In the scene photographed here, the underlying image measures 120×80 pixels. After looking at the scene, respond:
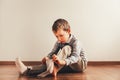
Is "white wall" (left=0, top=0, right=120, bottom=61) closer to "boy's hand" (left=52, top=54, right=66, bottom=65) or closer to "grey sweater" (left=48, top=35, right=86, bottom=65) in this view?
"grey sweater" (left=48, top=35, right=86, bottom=65)

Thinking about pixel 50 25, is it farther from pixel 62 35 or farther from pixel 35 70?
pixel 35 70

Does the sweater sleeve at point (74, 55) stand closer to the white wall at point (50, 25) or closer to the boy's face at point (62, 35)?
the boy's face at point (62, 35)

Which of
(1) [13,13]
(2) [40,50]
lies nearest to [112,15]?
(2) [40,50]

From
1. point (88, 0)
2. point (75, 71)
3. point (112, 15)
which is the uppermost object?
point (88, 0)

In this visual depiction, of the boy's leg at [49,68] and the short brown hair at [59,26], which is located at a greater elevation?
the short brown hair at [59,26]

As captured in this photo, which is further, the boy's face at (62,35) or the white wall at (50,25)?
the white wall at (50,25)

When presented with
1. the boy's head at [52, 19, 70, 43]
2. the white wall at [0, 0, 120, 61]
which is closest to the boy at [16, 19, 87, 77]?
the boy's head at [52, 19, 70, 43]

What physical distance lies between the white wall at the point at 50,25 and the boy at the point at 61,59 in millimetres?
379

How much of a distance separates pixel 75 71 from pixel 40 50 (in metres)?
0.47

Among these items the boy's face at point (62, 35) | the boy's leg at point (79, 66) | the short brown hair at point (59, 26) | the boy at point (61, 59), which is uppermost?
the short brown hair at point (59, 26)

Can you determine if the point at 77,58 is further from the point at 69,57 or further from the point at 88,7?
the point at 88,7

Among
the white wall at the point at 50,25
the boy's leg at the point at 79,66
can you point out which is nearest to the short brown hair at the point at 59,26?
the boy's leg at the point at 79,66

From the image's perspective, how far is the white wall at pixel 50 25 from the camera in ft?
6.72

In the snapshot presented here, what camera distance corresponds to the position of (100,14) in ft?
6.95
